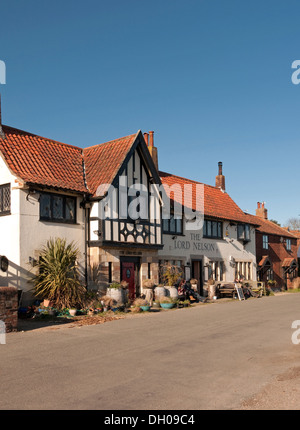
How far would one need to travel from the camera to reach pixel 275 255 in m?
39.3

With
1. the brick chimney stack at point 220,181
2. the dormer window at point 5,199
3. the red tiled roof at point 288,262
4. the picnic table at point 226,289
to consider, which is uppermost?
the brick chimney stack at point 220,181

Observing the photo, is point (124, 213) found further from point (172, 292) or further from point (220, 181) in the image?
point (220, 181)

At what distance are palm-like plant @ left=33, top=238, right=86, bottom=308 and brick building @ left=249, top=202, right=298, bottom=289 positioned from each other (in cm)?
2139

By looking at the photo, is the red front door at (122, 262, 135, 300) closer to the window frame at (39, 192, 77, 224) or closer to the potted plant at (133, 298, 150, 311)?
the potted plant at (133, 298, 150, 311)

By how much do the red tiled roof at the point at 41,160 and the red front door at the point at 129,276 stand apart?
4.44 meters

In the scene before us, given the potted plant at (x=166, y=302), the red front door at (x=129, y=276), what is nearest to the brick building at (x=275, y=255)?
the red front door at (x=129, y=276)

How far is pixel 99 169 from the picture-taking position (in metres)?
21.4

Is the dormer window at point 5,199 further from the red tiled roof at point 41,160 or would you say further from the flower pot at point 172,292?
the flower pot at point 172,292

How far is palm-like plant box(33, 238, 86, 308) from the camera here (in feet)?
56.1

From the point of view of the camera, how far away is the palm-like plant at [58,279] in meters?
17.1

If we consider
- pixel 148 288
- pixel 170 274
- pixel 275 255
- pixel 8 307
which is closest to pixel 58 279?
pixel 8 307

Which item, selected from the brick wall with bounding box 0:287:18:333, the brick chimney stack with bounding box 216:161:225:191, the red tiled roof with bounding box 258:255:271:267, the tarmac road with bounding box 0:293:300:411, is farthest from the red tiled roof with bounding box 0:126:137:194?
the red tiled roof with bounding box 258:255:271:267

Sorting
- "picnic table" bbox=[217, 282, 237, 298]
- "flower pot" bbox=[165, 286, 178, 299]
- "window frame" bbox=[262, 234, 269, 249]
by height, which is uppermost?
"window frame" bbox=[262, 234, 269, 249]
